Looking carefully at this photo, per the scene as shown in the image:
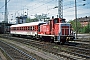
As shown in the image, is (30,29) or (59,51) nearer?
(59,51)

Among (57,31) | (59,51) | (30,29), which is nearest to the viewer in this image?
(59,51)

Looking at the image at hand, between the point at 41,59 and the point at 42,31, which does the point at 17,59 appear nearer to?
the point at 41,59

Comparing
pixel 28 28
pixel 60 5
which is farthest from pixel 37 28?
pixel 60 5

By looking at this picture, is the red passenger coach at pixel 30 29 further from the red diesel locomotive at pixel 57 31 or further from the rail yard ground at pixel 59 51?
the rail yard ground at pixel 59 51

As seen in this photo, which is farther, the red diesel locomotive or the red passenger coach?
the red passenger coach

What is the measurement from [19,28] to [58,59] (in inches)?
1117

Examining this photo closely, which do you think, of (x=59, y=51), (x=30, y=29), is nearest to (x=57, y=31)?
(x=59, y=51)

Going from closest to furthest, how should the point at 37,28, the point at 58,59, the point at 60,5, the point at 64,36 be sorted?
the point at 58,59 < the point at 64,36 < the point at 37,28 < the point at 60,5

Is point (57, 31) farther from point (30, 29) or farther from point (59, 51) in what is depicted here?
point (30, 29)

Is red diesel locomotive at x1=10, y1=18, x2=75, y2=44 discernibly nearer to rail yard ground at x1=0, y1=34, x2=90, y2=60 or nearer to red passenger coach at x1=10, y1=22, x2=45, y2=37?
rail yard ground at x1=0, y1=34, x2=90, y2=60

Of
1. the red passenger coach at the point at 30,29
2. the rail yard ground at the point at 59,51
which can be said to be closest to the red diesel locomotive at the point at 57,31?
the rail yard ground at the point at 59,51

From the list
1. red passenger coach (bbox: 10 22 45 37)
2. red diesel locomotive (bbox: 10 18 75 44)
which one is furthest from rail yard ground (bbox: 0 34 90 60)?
red passenger coach (bbox: 10 22 45 37)

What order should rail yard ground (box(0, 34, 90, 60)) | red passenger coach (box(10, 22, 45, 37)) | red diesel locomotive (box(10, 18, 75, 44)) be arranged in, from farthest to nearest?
red passenger coach (box(10, 22, 45, 37)), red diesel locomotive (box(10, 18, 75, 44)), rail yard ground (box(0, 34, 90, 60))

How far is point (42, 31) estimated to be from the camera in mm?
26984
